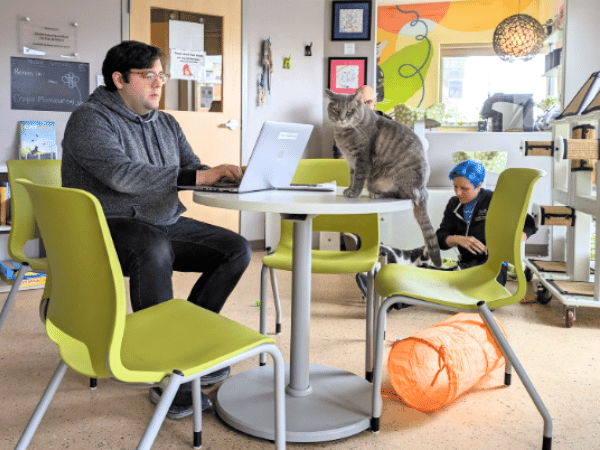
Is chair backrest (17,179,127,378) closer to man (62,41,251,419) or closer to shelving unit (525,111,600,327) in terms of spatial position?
man (62,41,251,419)

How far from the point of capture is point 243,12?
4355 millimetres

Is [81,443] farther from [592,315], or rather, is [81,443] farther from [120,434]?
[592,315]

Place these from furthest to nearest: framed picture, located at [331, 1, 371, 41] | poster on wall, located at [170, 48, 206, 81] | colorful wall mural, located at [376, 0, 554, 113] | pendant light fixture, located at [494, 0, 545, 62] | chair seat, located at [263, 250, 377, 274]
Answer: colorful wall mural, located at [376, 0, 554, 113]
pendant light fixture, located at [494, 0, 545, 62]
framed picture, located at [331, 1, 371, 41]
poster on wall, located at [170, 48, 206, 81]
chair seat, located at [263, 250, 377, 274]

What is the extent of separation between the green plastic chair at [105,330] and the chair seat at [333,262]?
813 millimetres

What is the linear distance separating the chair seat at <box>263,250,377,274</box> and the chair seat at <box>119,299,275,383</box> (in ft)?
2.42

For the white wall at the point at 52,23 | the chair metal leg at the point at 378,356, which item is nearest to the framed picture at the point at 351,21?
the white wall at the point at 52,23

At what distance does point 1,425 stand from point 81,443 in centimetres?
28

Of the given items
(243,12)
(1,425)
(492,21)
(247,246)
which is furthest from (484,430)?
(492,21)

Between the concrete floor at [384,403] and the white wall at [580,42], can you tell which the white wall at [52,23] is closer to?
the concrete floor at [384,403]

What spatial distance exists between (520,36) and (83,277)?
4905 mm

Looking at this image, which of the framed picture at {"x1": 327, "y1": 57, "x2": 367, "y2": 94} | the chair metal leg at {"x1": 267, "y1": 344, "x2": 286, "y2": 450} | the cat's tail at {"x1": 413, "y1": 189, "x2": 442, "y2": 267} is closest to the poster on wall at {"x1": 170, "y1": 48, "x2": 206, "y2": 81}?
the framed picture at {"x1": 327, "y1": 57, "x2": 367, "y2": 94}

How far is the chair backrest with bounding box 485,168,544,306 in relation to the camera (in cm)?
158

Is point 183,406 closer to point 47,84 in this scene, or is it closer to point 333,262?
point 333,262

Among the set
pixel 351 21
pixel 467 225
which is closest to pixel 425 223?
pixel 467 225
